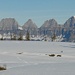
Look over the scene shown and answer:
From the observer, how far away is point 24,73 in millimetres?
12305

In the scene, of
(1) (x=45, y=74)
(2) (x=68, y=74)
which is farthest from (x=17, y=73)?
(2) (x=68, y=74)

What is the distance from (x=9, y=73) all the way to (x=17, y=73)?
34cm

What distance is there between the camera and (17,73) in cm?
1227

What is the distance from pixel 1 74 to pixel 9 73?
1.28 ft

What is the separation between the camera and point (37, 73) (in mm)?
12141

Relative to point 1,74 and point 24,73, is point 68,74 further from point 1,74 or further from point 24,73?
point 1,74

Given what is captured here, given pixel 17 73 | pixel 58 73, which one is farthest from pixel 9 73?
pixel 58 73

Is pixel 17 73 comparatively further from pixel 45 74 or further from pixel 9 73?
pixel 45 74

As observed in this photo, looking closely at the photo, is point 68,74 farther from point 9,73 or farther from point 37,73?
point 9,73

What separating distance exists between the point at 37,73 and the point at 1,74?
1.45 meters

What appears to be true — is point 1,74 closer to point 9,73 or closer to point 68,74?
point 9,73

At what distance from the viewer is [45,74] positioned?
11812 mm

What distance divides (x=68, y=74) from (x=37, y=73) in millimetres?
1304

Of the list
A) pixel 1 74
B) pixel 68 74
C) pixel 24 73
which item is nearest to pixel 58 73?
pixel 68 74
